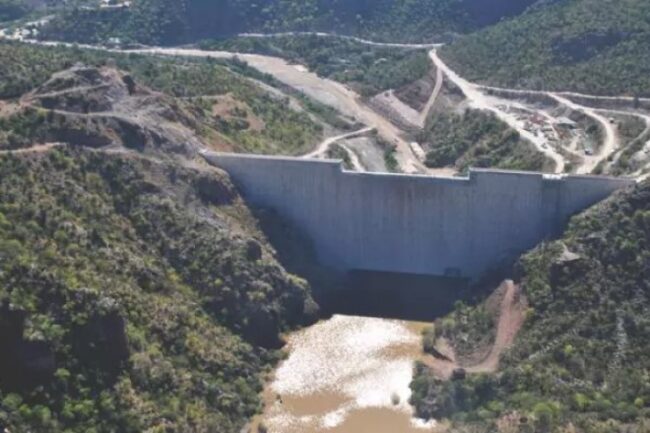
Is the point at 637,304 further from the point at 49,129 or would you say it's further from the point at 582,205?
the point at 49,129

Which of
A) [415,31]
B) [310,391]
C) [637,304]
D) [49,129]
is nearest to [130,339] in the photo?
[310,391]

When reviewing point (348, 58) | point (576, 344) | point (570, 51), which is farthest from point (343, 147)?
point (348, 58)

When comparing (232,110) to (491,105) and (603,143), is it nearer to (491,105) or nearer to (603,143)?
(491,105)

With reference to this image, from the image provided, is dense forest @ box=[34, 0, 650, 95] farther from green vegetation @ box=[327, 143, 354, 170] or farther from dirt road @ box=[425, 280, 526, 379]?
dirt road @ box=[425, 280, 526, 379]

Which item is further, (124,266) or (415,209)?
(415,209)

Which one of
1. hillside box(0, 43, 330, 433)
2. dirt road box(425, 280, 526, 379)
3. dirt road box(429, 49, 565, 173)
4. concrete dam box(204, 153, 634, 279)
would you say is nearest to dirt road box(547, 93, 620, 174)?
dirt road box(429, 49, 565, 173)
